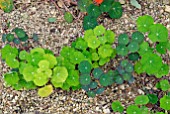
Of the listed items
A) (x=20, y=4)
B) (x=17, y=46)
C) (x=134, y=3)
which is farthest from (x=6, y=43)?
(x=134, y=3)

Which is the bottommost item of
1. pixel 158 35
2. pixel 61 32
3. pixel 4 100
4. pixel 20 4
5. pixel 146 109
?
pixel 146 109

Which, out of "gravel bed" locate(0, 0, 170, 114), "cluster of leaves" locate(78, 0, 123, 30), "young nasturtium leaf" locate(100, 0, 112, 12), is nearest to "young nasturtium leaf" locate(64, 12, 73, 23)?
"gravel bed" locate(0, 0, 170, 114)

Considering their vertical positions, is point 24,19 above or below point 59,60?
above

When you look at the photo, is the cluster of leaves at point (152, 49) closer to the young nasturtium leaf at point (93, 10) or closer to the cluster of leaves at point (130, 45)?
the cluster of leaves at point (130, 45)

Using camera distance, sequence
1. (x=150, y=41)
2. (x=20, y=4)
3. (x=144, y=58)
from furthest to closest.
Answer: (x=20, y=4) → (x=150, y=41) → (x=144, y=58)

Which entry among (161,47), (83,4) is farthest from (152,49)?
(83,4)

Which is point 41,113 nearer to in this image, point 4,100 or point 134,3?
point 4,100
